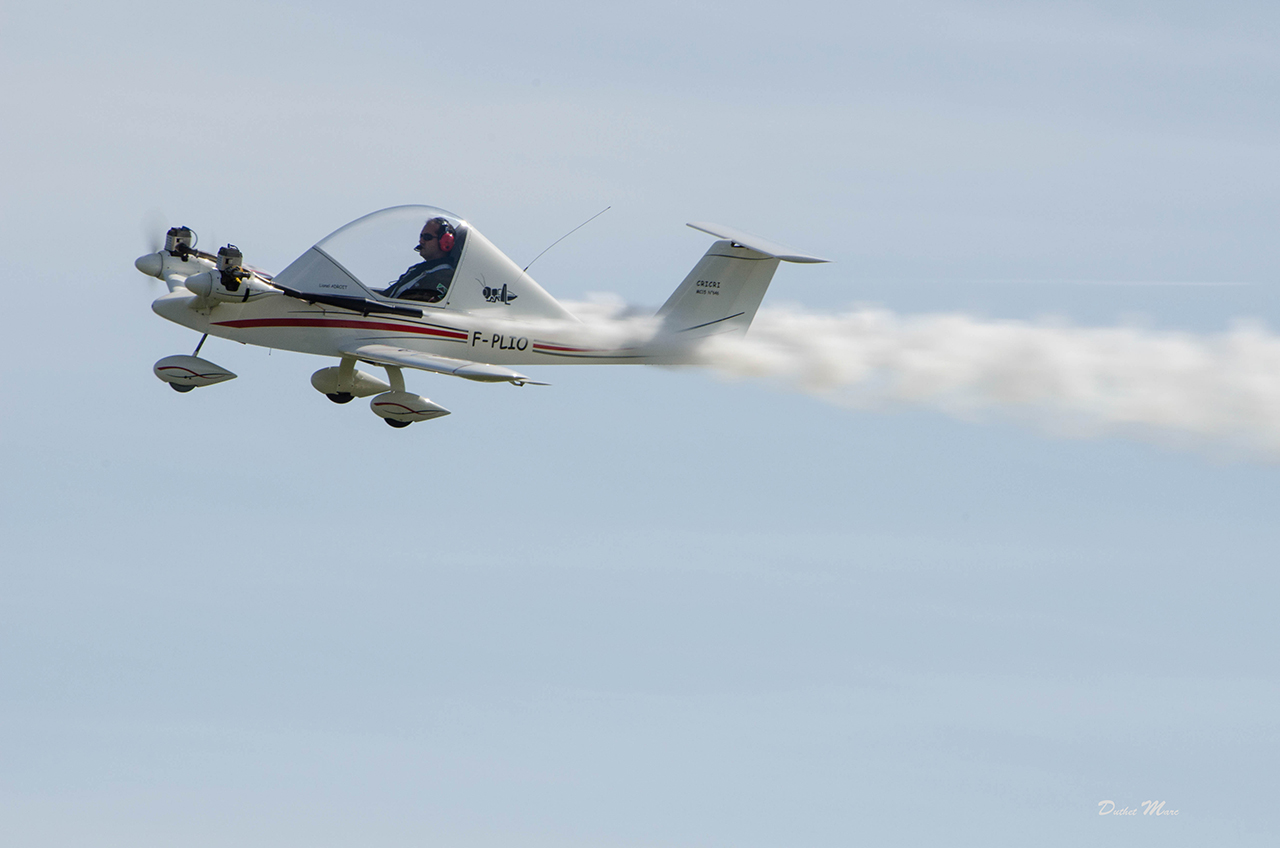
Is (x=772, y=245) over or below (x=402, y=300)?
over

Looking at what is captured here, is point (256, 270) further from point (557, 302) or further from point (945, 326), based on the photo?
point (945, 326)

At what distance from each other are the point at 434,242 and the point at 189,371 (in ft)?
13.9

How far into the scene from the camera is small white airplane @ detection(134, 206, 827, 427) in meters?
22.8

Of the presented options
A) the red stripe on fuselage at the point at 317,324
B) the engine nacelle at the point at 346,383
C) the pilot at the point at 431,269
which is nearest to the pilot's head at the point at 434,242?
the pilot at the point at 431,269

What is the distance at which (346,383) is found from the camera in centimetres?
2378

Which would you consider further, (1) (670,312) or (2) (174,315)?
(1) (670,312)

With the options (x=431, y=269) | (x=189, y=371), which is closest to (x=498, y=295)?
(x=431, y=269)

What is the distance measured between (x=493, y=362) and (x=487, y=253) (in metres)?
1.75

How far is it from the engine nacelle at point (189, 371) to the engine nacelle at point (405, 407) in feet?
7.86

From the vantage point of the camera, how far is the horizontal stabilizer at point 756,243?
77.4 ft

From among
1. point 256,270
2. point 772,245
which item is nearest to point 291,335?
point 256,270

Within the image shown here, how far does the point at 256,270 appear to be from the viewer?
24.1 meters

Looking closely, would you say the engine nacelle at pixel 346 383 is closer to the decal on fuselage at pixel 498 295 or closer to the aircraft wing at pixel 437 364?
the aircraft wing at pixel 437 364

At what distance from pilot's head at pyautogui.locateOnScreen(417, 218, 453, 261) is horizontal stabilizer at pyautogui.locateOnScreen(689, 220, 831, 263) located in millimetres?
4143
